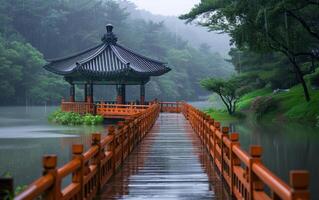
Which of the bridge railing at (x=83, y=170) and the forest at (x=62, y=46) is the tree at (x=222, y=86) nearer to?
the bridge railing at (x=83, y=170)

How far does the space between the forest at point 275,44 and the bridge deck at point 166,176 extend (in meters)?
10.6

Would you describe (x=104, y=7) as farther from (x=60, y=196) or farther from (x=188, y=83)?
(x=60, y=196)

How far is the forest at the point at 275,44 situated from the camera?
24.2 metres

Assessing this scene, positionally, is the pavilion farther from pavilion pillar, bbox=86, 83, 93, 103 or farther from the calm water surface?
the calm water surface

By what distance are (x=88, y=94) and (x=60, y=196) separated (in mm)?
31116

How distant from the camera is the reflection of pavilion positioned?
33.6 metres

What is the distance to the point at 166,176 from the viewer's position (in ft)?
32.2

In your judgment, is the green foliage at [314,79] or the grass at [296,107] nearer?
the grass at [296,107]

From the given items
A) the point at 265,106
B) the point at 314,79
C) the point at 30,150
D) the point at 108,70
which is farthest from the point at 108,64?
the point at 30,150

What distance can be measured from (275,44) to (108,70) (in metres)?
11.7

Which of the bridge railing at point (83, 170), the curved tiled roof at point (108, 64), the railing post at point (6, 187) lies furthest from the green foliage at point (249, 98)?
the railing post at point (6, 187)

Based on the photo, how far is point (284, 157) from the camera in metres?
15.5

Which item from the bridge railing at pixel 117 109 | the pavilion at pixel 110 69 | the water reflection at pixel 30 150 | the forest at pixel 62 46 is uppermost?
the forest at pixel 62 46

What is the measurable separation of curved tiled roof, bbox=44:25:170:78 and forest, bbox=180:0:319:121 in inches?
198
